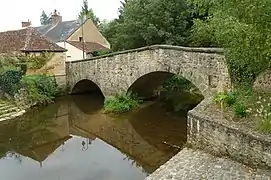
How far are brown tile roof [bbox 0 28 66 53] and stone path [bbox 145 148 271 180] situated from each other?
55.7ft

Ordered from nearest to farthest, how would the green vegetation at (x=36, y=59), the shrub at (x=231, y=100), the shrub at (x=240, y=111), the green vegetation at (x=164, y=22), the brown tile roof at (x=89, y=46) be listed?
the shrub at (x=240, y=111) < the shrub at (x=231, y=100) < the green vegetation at (x=164, y=22) < the green vegetation at (x=36, y=59) < the brown tile roof at (x=89, y=46)

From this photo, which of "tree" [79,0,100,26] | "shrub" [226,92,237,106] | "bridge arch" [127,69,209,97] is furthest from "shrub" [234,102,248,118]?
"tree" [79,0,100,26]

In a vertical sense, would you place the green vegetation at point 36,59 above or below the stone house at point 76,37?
below

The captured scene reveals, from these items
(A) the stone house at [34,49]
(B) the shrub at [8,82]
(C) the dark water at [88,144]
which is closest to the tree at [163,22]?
(C) the dark water at [88,144]

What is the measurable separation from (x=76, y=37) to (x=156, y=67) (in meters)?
17.8

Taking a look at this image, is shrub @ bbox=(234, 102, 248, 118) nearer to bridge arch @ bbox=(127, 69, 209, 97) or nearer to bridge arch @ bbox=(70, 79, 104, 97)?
bridge arch @ bbox=(127, 69, 209, 97)

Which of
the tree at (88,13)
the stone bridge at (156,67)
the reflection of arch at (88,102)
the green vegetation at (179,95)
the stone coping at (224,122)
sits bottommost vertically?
the reflection of arch at (88,102)

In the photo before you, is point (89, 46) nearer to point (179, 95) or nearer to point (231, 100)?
point (179, 95)

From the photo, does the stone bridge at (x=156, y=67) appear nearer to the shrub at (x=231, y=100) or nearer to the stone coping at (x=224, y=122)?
the shrub at (x=231, y=100)

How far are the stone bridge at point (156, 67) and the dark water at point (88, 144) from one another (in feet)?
6.02

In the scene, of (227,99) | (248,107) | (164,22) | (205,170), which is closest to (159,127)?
(227,99)

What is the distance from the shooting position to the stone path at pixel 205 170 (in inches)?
269

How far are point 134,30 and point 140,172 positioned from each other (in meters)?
14.2

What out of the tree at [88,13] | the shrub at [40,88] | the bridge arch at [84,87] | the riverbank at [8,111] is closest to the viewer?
the riverbank at [8,111]
